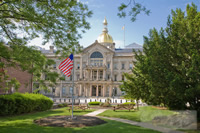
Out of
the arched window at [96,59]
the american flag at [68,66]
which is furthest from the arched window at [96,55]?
the american flag at [68,66]

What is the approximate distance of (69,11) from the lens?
14.4 metres

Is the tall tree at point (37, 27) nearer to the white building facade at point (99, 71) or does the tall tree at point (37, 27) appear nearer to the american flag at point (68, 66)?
the american flag at point (68, 66)

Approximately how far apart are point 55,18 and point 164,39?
842cm

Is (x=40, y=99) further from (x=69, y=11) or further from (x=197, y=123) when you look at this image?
(x=197, y=123)

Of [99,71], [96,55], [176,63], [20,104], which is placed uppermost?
[96,55]

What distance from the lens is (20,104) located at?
67.2ft

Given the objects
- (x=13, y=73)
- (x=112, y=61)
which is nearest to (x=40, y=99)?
(x=13, y=73)

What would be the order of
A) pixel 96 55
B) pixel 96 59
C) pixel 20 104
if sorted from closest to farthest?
pixel 20 104, pixel 96 59, pixel 96 55

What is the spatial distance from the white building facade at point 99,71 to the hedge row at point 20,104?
3998cm

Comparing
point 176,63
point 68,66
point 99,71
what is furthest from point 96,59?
point 176,63

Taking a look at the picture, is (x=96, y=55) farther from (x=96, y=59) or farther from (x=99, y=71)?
(x=99, y=71)

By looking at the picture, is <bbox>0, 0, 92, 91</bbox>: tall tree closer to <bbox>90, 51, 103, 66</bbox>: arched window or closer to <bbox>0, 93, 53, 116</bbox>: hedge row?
<bbox>0, 93, 53, 116</bbox>: hedge row

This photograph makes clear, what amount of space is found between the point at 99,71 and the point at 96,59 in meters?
4.36

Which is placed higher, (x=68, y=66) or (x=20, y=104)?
(x=68, y=66)
